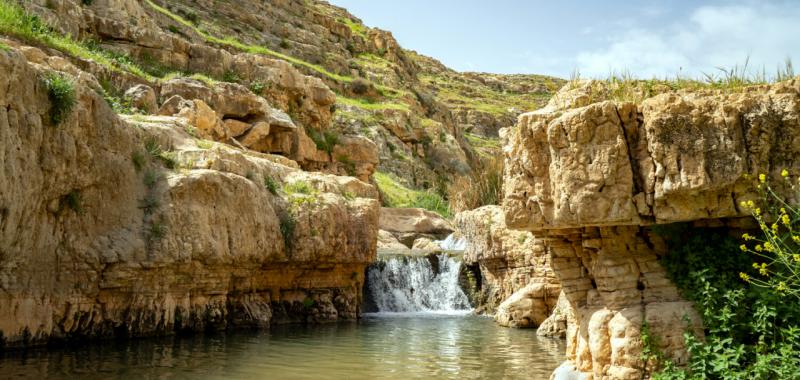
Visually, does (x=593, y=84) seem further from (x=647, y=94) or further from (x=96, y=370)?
(x=96, y=370)

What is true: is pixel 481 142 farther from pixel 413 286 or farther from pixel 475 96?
pixel 413 286

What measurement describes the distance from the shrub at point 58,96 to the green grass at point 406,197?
32.5 meters

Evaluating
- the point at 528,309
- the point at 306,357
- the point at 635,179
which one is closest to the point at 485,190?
the point at 528,309

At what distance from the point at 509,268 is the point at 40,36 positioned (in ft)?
57.1

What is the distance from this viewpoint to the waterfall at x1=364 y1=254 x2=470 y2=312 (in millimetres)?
27125

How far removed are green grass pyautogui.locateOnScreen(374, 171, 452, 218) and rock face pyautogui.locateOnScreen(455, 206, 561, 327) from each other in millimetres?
17761

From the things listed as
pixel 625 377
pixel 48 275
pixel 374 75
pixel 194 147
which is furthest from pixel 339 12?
pixel 625 377

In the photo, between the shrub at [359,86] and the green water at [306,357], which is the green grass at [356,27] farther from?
the green water at [306,357]

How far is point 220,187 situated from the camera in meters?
17.2

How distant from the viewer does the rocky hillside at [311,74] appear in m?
34.0

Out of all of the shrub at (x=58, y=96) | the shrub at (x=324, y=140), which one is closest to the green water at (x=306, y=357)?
the shrub at (x=58, y=96)

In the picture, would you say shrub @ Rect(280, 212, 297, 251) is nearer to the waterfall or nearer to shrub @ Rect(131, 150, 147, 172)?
shrub @ Rect(131, 150, 147, 172)

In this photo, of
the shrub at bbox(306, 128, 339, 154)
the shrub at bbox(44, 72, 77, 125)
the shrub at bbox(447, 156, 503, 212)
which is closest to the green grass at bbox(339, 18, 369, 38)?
the shrub at bbox(306, 128, 339, 154)

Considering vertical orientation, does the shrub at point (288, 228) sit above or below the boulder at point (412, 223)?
below
